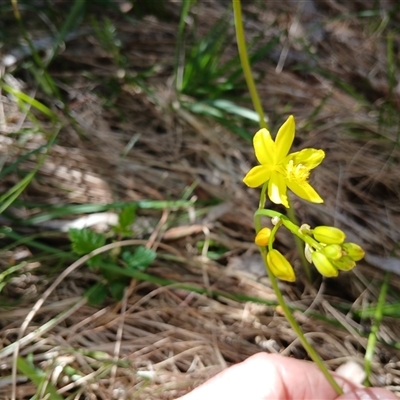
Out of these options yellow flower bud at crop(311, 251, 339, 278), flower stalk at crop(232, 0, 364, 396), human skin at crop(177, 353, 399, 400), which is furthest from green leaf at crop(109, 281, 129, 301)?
yellow flower bud at crop(311, 251, 339, 278)

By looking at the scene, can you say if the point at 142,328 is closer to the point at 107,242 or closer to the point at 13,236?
the point at 107,242

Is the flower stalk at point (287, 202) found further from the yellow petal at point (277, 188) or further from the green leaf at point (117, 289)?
the green leaf at point (117, 289)

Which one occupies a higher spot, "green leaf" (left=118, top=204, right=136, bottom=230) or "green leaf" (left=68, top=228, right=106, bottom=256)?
"green leaf" (left=118, top=204, right=136, bottom=230)

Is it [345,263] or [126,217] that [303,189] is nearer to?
[345,263]

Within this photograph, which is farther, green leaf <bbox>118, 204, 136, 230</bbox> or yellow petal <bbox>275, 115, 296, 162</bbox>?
green leaf <bbox>118, 204, 136, 230</bbox>

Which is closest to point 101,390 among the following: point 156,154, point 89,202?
point 89,202

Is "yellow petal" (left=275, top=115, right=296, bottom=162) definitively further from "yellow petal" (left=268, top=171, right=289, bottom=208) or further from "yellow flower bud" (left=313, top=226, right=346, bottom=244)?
"yellow flower bud" (left=313, top=226, right=346, bottom=244)

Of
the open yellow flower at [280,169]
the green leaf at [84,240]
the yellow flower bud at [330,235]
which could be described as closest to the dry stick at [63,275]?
the green leaf at [84,240]
